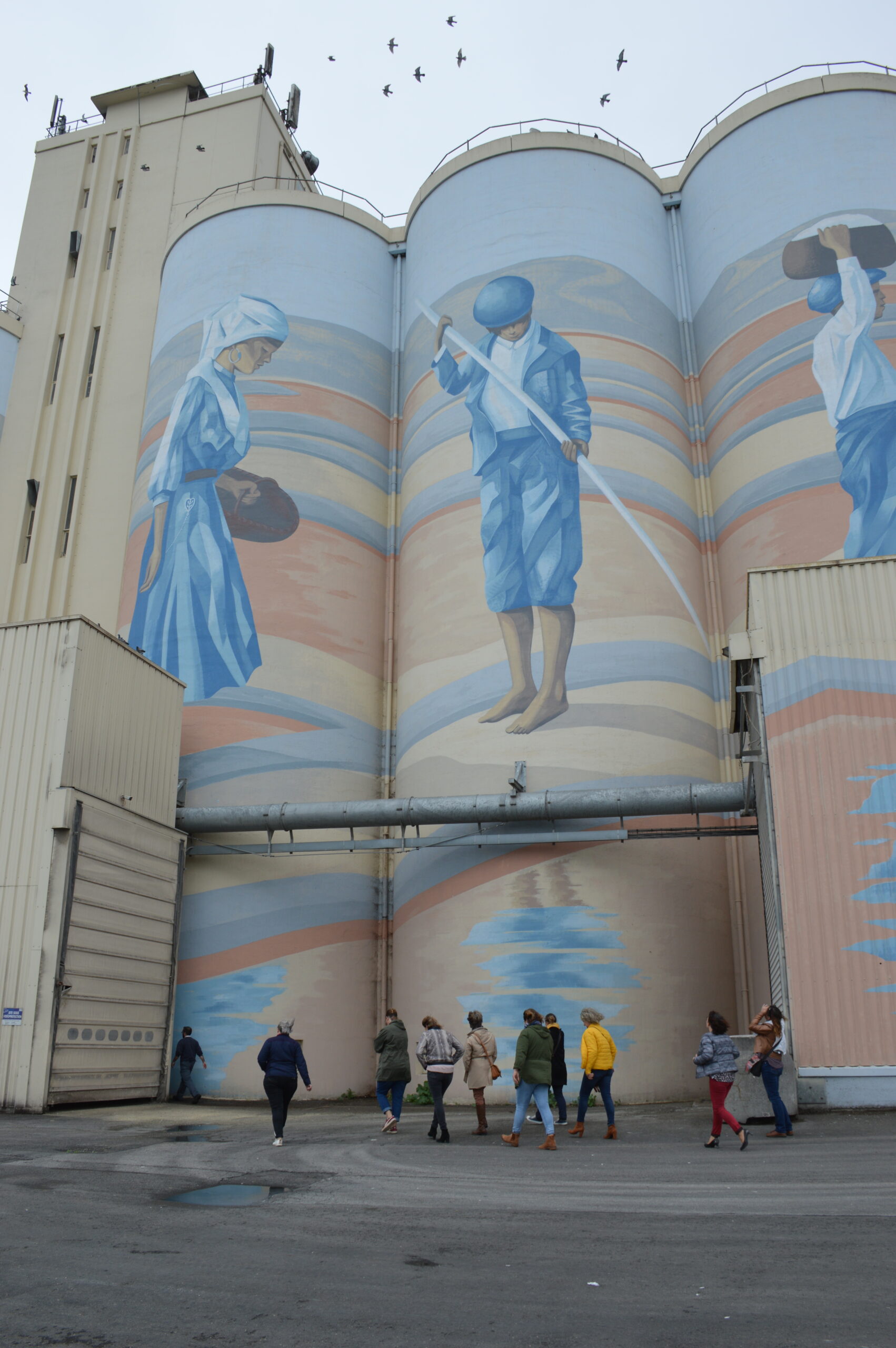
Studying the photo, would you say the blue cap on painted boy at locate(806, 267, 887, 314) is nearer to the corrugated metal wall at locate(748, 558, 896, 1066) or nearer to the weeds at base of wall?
the corrugated metal wall at locate(748, 558, 896, 1066)

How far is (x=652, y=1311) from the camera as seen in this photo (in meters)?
5.75

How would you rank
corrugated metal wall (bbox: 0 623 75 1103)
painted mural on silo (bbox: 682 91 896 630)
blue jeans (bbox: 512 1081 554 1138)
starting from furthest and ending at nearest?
painted mural on silo (bbox: 682 91 896 630) < corrugated metal wall (bbox: 0 623 75 1103) < blue jeans (bbox: 512 1081 554 1138)

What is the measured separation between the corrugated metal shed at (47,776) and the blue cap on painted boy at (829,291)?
18828mm

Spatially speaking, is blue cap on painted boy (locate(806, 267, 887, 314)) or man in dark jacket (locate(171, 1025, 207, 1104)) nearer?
man in dark jacket (locate(171, 1025, 207, 1104))

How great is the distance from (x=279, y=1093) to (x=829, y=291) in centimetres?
2408

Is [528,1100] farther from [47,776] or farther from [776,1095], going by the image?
[47,776]

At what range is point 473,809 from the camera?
23.6 meters

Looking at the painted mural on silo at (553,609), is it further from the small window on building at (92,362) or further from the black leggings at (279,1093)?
the small window on building at (92,362)

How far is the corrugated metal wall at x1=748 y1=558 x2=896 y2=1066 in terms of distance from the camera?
17031 mm

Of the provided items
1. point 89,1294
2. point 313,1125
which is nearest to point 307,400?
point 313,1125

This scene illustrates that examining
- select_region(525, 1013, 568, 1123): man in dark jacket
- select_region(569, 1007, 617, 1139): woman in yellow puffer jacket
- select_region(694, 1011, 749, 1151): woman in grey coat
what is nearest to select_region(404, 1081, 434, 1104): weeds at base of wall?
select_region(525, 1013, 568, 1123): man in dark jacket

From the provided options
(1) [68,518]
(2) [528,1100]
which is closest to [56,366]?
(1) [68,518]

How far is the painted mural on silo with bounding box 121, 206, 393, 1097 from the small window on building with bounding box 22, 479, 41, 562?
23.3 feet

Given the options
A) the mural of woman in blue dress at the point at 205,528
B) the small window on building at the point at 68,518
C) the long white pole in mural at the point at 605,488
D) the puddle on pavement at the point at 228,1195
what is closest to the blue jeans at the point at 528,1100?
the puddle on pavement at the point at 228,1195
